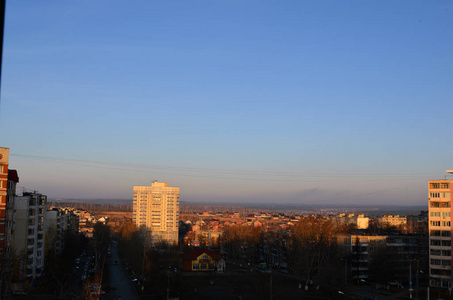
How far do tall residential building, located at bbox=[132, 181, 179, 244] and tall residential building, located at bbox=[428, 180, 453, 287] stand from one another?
35192 mm

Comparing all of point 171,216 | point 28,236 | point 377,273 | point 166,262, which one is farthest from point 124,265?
point 171,216

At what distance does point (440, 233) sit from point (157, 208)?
37.3m

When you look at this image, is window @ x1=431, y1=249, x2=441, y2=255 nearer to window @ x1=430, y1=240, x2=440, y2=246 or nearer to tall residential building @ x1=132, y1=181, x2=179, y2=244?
window @ x1=430, y1=240, x2=440, y2=246

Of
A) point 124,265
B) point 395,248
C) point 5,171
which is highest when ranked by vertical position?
point 5,171

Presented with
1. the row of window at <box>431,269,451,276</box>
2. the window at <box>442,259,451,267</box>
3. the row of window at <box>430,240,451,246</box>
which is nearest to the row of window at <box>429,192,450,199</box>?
the row of window at <box>430,240,451,246</box>

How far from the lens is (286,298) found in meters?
19.2

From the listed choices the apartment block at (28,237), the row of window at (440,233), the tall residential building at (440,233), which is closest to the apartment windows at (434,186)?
the tall residential building at (440,233)

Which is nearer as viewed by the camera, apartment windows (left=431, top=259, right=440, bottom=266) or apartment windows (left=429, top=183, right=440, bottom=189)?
apartment windows (left=431, top=259, right=440, bottom=266)

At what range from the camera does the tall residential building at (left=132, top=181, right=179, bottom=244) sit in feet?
175

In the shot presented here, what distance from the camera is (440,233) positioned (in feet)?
70.7

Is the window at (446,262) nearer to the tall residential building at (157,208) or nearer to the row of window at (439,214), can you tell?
the row of window at (439,214)

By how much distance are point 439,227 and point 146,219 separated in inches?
1482

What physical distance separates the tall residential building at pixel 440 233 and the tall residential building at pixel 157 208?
35.2 metres

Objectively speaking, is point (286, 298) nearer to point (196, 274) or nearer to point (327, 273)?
point (327, 273)
